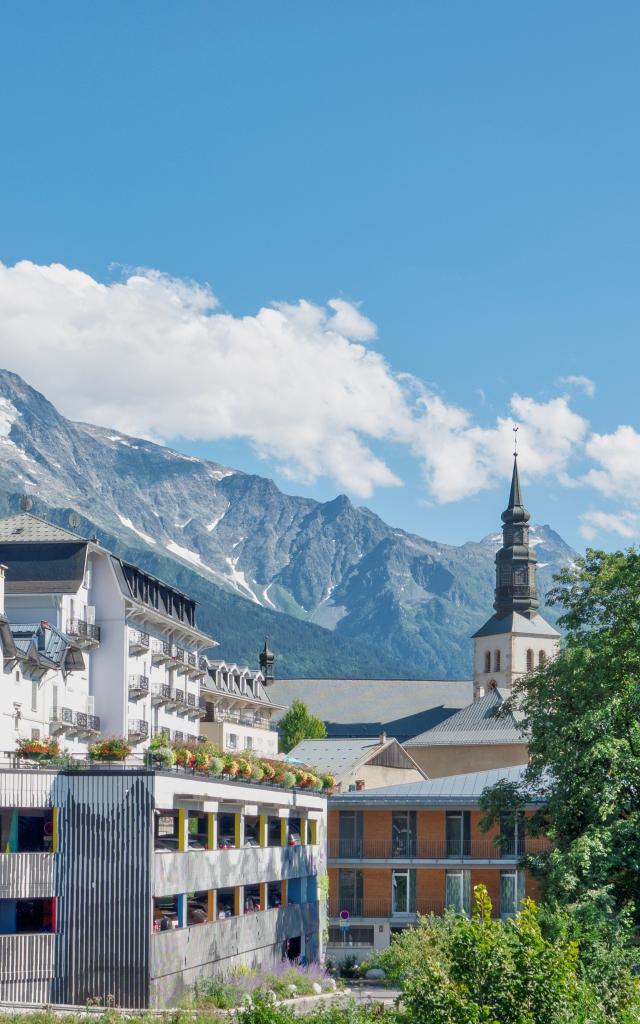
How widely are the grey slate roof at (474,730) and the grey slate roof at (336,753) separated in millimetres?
21623

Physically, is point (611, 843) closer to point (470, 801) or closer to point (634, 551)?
point (634, 551)

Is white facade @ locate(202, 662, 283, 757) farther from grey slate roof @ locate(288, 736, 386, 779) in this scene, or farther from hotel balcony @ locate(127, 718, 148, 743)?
hotel balcony @ locate(127, 718, 148, 743)

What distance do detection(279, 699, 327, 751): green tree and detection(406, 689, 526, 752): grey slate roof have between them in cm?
2248

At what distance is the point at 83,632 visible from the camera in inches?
2985

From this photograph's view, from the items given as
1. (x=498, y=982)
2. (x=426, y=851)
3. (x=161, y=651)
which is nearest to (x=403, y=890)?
(x=426, y=851)

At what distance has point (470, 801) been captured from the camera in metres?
76.2

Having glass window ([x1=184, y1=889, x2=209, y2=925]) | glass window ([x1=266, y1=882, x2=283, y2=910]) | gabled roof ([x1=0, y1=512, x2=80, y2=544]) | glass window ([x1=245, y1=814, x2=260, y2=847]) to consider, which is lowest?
glass window ([x1=266, y1=882, x2=283, y2=910])

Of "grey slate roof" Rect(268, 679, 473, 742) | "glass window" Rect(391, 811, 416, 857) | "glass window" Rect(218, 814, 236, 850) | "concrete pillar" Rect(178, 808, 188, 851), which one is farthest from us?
"grey slate roof" Rect(268, 679, 473, 742)

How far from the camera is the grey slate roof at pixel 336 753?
105812 mm

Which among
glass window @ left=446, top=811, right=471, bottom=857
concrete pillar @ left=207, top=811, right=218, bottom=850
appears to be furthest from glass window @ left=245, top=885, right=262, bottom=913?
glass window @ left=446, top=811, right=471, bottom=857

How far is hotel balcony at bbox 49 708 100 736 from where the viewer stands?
70.3 m

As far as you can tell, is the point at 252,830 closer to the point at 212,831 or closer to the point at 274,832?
the point at 274,832

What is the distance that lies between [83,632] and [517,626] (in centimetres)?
10904

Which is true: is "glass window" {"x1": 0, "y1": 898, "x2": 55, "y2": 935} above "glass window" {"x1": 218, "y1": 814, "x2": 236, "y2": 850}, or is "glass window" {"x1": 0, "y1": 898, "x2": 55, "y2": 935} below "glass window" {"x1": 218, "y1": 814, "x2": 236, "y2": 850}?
below
